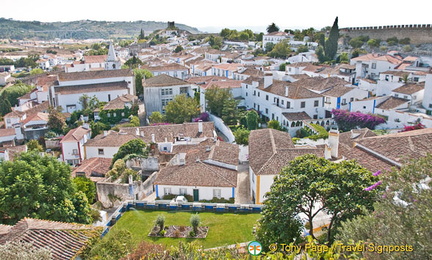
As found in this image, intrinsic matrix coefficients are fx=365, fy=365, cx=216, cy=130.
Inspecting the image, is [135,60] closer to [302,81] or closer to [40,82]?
[40,82]

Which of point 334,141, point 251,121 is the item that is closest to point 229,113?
point 251,121

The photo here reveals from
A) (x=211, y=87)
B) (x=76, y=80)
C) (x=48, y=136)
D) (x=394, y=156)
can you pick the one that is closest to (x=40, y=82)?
(x=76, y=80)

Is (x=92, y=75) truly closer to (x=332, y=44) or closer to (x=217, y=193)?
(x=217, y=193)

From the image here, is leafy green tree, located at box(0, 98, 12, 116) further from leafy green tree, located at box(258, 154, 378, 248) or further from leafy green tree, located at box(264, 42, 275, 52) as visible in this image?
leafy green tree, located at box(258, 154, 378, 248)

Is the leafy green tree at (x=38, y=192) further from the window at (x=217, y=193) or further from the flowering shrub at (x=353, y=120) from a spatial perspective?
the flowering shrub at (x=353, y=120)

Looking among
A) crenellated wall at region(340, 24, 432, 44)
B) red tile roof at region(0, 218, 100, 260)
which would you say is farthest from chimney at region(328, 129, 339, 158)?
crenellated wall at region(340, 24, 432, 44)

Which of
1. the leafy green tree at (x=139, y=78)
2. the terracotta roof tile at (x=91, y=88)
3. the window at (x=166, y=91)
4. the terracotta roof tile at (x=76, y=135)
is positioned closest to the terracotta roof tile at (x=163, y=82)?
the window at (x=166, y=91)

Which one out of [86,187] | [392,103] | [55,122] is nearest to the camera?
[86,187]
